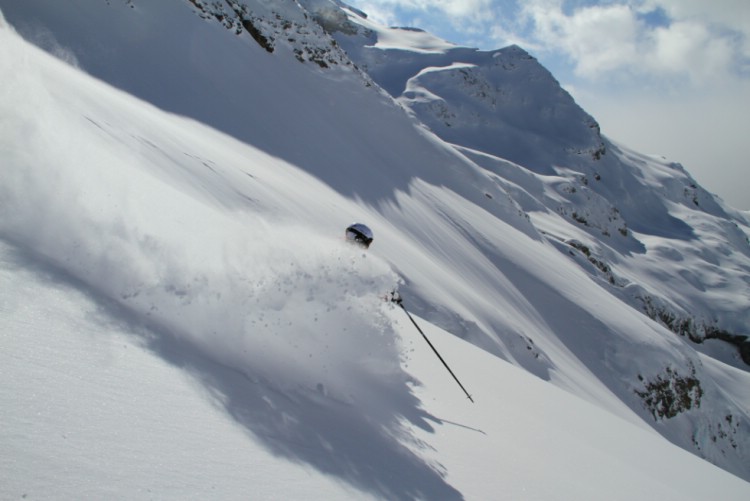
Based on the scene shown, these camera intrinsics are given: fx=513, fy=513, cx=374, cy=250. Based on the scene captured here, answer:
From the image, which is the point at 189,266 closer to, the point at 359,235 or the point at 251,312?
the point at 251,312

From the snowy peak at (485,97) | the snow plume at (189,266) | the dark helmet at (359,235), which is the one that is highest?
the snowy peak at (485,97)

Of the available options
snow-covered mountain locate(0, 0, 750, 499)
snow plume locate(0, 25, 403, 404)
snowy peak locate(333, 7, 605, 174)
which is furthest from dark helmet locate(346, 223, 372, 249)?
snowy peak locate(333, 7, 605, 174)

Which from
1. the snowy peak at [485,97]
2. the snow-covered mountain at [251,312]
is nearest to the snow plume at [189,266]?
the snow-covered mountain at [251,312]

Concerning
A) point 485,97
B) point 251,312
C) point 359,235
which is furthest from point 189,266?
point 485,97

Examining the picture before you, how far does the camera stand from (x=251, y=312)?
4.99m

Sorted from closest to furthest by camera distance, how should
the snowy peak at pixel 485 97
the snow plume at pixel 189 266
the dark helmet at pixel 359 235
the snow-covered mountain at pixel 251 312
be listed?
the snow-covered mountain at pixel 251 312 < the snow plume at pixel 189 266 < the dark helmet at pixel 359 235 < the snowy peak at pixel 485 97

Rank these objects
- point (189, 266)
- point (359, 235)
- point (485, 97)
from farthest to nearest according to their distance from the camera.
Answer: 1. point (485, 97)
2. point (359, 235)
3. point (189, 266)

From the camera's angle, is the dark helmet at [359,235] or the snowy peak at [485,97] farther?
the snowy peak at [485,97]

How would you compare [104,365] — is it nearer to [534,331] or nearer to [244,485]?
[244,485]

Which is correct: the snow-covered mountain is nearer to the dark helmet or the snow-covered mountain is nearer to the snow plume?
the snow plume

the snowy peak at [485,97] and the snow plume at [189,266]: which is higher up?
Result: the snowy peak at [485,97]

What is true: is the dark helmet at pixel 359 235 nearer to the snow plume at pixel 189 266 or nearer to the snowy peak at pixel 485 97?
the snow plume at pixel 189 266

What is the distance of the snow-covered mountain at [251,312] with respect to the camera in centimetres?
286

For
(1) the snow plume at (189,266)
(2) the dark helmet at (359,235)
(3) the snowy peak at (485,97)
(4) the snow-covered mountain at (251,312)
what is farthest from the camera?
(3) the snowy peak at (485,97)
